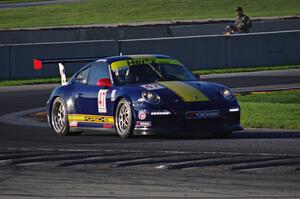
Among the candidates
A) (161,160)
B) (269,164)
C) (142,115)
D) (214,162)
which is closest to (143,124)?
(142,115)

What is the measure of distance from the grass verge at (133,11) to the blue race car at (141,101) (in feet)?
107

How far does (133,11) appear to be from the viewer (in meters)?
54.2

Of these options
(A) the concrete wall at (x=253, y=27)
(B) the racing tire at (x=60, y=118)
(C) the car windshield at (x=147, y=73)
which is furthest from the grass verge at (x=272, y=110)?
(A) the concrete wall at (x=253, y=27)

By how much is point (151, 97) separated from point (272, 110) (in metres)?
4.05

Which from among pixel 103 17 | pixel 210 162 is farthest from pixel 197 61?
pixel 103 17

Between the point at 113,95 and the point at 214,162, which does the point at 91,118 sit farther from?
the point at 214,162

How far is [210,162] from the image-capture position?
37.9 feet

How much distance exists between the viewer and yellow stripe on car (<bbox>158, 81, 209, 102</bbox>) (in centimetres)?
1461

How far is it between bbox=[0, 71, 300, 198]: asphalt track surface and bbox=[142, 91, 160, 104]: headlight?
520 millimetres

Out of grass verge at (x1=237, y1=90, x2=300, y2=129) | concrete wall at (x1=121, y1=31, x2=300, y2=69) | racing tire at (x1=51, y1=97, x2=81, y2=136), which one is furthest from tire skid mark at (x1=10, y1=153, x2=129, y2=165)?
concrete wall at (x1=121, y1=31, x2=300, y2=69)

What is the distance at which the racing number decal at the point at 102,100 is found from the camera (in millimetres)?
15414

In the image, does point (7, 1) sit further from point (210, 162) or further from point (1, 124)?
point (210, 162)

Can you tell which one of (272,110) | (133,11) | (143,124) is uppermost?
(133,11)

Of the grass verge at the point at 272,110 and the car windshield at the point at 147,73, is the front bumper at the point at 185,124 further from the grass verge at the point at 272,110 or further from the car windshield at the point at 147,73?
the grass verge at the point at 272,110
